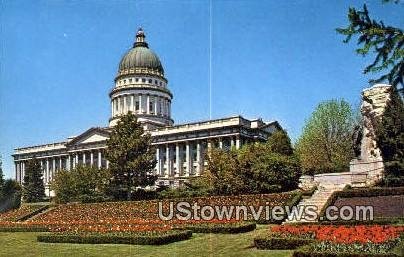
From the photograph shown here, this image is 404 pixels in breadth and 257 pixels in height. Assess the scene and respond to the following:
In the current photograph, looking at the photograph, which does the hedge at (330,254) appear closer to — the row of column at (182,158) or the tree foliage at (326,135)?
the tree foliage at (326,135)

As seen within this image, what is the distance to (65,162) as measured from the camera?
316ft

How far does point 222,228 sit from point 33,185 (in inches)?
2205

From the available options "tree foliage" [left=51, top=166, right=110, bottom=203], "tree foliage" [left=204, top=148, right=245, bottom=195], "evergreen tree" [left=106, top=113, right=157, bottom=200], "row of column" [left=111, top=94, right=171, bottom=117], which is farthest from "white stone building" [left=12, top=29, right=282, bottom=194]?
"tree foliage" [left=204, top=148, right=245, bottom=195]

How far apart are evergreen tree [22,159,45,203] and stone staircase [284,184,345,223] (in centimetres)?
5085

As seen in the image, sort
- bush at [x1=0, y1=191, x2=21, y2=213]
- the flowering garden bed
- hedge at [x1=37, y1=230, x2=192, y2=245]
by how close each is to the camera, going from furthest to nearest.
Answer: bush at [x1=0, y1=191, x2=21, y2=213] < hedge at [x1=37, y1=230, x2=192, y2=245] < the flowering garden bed

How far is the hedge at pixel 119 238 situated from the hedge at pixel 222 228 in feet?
5.70

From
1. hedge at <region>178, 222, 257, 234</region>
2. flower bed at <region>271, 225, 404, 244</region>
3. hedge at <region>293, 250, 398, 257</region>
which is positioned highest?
flower bed at <region>271, 225, 404, 244</region>

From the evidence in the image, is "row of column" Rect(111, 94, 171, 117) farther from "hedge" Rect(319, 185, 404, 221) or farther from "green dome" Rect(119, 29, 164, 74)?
"hedge" Rect(319, 185, 404, 221)

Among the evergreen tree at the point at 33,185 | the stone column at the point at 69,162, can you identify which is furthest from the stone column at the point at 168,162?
the stone column at the point at 69,162

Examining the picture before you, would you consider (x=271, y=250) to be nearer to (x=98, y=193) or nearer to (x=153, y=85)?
(x=98, y=193)

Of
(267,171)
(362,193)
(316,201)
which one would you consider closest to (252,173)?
(267,171)

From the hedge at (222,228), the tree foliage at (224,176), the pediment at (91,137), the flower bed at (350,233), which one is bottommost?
the hedge at (222,228)

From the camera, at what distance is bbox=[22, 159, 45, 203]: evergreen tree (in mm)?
74938

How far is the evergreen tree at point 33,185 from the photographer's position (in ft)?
246
